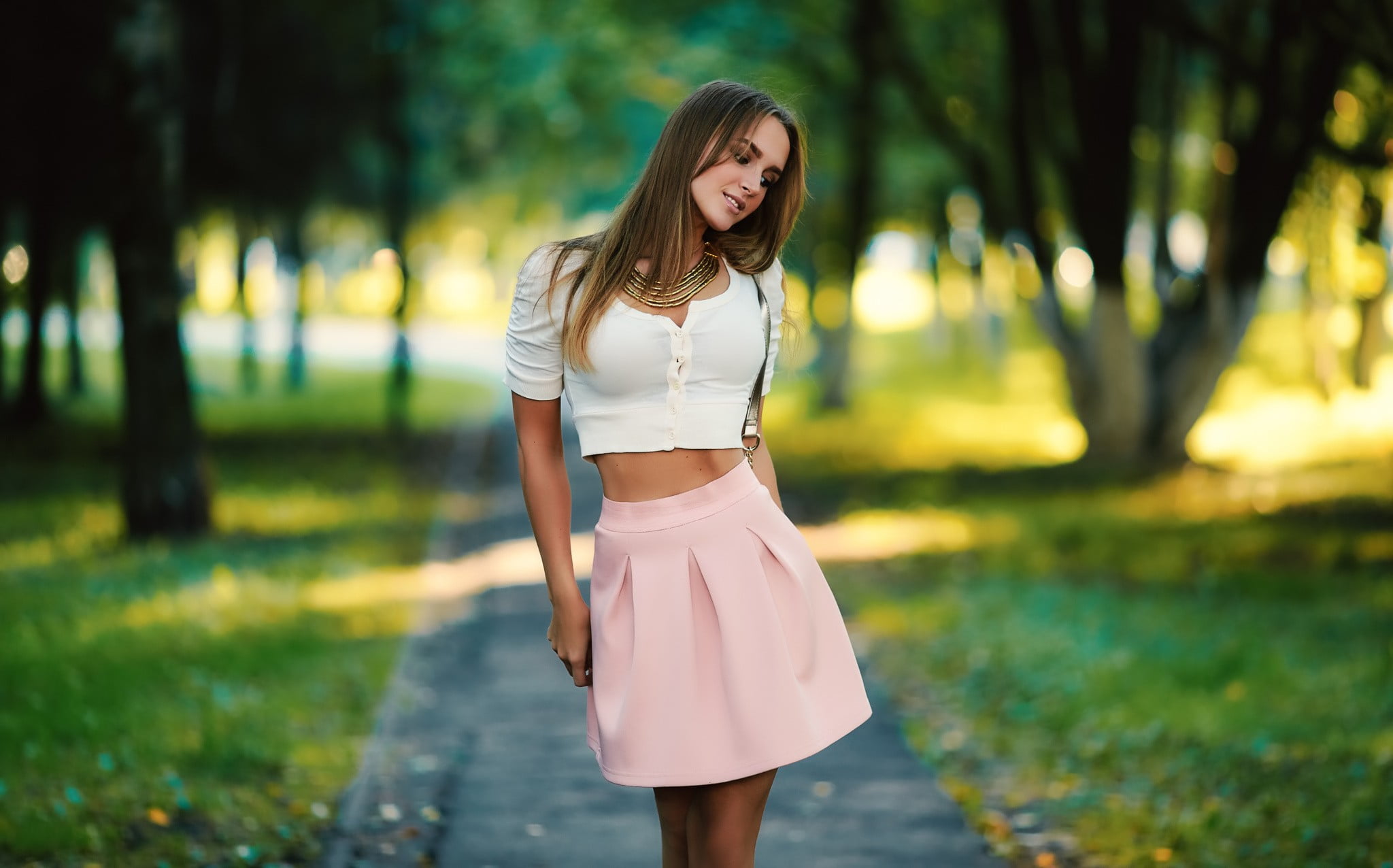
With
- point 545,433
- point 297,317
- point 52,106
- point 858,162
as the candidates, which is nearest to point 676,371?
point 545,433

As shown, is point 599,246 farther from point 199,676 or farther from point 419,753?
point 199,676

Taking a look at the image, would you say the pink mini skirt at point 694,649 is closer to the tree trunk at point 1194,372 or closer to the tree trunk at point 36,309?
the tree trunk at point 1194,372

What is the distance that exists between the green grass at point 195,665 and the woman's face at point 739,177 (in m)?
3.03

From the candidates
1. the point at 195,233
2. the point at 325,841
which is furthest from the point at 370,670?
the point at 195,233

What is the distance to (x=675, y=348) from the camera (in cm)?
319

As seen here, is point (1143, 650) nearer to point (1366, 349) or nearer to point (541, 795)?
point (541, 795)

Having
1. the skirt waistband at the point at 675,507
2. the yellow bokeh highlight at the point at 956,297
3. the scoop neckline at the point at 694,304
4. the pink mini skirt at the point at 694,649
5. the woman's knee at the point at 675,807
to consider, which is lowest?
the yellow bokeh highlight at the point at 956,297

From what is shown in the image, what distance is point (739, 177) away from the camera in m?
3.24

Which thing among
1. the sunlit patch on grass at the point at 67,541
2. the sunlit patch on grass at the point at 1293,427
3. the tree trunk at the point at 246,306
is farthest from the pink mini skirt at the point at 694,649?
the tree trunk at the point at 246,306

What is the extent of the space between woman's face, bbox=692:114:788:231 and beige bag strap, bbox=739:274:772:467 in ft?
0.77

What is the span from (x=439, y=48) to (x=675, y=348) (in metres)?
20.0

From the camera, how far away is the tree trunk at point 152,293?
38.0 ft

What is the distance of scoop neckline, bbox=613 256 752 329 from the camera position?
3.18 m

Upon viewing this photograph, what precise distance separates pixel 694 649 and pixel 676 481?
359 millimetres
